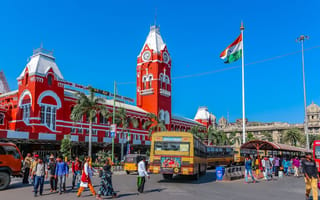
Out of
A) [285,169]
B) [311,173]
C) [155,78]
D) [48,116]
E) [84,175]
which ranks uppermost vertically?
[155,78]

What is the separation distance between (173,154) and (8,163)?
31.3 ft

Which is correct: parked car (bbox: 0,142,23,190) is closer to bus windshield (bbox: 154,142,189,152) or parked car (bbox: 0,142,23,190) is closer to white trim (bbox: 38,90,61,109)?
bus windshield (bbox: 154,142,189,152)

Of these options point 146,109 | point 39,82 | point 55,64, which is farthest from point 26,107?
point 146,109

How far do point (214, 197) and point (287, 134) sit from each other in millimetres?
73290

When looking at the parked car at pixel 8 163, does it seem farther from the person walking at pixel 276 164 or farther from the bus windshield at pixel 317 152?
the person walking at pixel 276 164

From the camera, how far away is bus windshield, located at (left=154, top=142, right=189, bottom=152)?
19.6 meters

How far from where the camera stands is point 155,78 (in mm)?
62344

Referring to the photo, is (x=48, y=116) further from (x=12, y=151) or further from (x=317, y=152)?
(x=317, y=152)

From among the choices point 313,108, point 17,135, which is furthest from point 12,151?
point 313,108

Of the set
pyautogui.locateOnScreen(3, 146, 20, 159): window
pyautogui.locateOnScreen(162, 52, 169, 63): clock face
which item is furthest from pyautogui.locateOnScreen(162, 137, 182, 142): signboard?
pyautogui.locateOnScreen(162, 52, 169, 63): clock face

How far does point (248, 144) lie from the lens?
3177 centimetres

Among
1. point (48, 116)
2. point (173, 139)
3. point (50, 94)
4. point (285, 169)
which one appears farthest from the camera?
point (50, 94)

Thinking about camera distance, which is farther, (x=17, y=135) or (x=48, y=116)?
(x=48, y=116)

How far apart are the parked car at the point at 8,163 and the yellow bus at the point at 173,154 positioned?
7887mm
